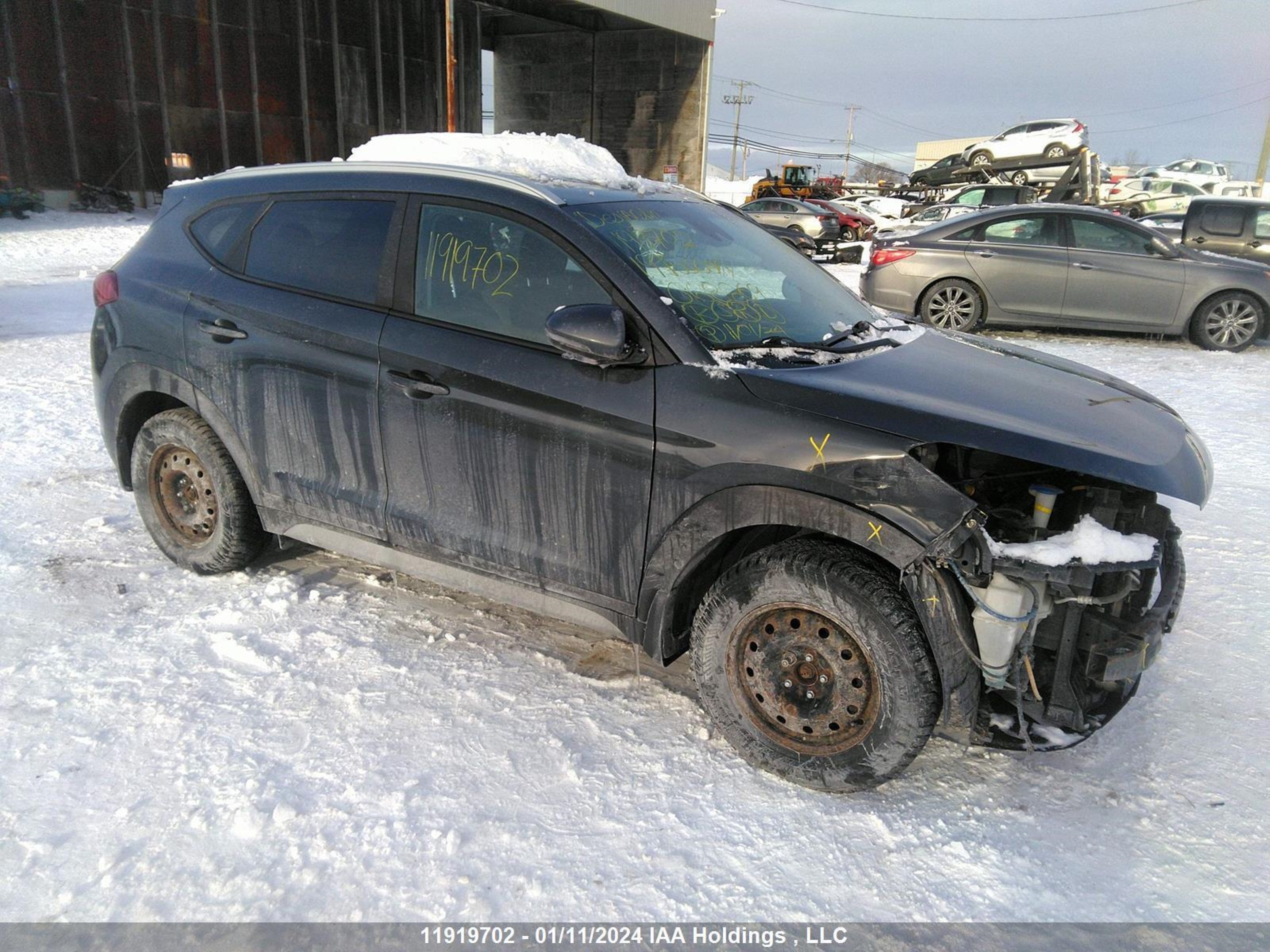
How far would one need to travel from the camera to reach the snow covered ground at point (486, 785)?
8.00ft

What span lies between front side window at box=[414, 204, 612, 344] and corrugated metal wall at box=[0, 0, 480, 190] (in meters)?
23.7

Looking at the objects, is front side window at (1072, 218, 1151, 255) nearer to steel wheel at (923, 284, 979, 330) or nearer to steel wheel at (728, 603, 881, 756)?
steel wheel at (923, 284, 979, 330)

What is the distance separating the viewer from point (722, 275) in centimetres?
335

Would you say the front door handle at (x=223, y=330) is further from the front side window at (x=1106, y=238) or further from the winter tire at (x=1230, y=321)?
the winter tire at (x=1230, y=321)

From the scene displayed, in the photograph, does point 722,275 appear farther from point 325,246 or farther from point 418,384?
point 325,246

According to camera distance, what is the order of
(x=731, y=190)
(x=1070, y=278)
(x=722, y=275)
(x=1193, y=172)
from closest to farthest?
(x=722, y=275) < (x=1070, y=278) < (x=1193, y=172) < (x=731, y=190)

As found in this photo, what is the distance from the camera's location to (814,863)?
257 cm

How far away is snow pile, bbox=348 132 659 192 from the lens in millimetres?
3566

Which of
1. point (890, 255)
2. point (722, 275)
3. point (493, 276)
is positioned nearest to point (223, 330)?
Answer: point (493, 276)

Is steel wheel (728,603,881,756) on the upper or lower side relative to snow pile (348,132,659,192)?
lower

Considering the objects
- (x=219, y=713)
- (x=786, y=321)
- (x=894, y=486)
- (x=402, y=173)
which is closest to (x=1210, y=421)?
(x=786, y=321)

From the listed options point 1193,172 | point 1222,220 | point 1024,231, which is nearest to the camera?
point 1024,231

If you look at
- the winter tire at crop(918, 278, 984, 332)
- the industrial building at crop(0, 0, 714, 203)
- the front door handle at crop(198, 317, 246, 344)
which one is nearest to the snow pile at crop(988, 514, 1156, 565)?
the front door handle at crop(198, 317, 246, 344)

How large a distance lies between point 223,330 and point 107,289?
0.90m
